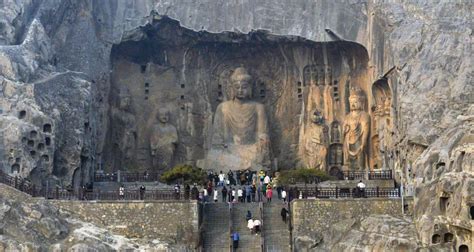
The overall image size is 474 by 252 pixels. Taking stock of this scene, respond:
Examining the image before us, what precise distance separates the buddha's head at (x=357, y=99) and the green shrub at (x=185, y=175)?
27.1ft

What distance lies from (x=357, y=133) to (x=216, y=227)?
1198cm

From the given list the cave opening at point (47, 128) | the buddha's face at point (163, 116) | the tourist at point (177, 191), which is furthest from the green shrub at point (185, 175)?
the buddha's face at point (163, 116)

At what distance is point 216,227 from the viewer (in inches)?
1344

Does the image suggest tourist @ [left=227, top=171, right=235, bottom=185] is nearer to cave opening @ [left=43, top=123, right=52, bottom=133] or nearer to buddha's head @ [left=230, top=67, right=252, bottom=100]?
buddha's head @ [left=230, top=67, right=252, bottom=100]

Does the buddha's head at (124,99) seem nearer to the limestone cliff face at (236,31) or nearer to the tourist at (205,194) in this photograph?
the limestone cliff face at (236,31)

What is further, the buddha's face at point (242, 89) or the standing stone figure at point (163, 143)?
the buddha's face at point (242, 89)

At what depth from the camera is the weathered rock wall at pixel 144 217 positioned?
3312cm

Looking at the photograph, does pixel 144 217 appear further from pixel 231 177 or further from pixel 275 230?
pixel 231 177

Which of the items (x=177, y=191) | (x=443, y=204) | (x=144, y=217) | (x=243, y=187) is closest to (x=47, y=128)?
(x=177, y=191)

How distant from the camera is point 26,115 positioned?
121 ft

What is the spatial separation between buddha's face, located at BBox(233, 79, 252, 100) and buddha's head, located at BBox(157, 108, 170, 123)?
135 inches

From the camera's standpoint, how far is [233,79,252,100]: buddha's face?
45.5m

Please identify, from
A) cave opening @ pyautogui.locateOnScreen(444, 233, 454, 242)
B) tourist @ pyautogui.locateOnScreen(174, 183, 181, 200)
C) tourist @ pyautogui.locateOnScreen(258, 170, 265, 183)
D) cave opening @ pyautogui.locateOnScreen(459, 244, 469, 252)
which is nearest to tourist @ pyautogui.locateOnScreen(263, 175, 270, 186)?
tourist @ pyautogui.locateOnScreen(258, 170, 265, 183)

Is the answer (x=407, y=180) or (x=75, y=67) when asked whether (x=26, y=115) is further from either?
(x=407, y=180)
